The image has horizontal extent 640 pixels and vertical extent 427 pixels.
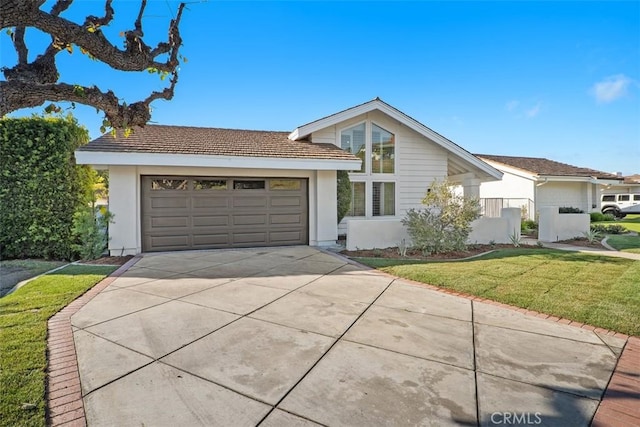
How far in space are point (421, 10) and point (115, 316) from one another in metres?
12.6

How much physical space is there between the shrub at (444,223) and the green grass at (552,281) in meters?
1.12

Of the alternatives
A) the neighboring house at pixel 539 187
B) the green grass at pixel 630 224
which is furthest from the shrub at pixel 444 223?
the green grass at pixel 630 224

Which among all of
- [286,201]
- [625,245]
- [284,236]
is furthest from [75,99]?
[625,245]

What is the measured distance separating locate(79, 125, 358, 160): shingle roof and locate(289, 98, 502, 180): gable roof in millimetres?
598

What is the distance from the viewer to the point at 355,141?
13078 millimetres

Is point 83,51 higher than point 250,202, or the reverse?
point 83,51

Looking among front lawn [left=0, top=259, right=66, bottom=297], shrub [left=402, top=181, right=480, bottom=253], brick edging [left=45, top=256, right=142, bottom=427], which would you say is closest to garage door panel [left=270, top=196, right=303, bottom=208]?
shrub [left=402, top=181, right=480, bottom=253]

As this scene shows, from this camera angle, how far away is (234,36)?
32.6 feet

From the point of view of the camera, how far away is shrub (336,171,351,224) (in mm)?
11797

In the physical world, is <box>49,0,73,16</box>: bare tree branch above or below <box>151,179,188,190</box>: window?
above

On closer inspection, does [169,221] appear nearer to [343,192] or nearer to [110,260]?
[110,260]

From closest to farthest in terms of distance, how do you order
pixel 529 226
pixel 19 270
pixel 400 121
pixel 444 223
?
pixel 19 270, pixel 444 223, pixel 400 121, pixel 529 226

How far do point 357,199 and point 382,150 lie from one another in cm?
234

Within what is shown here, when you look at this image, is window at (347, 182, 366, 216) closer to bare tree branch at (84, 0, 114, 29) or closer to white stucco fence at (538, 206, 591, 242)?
white stucco fence at (538, 206, 591, 242)
